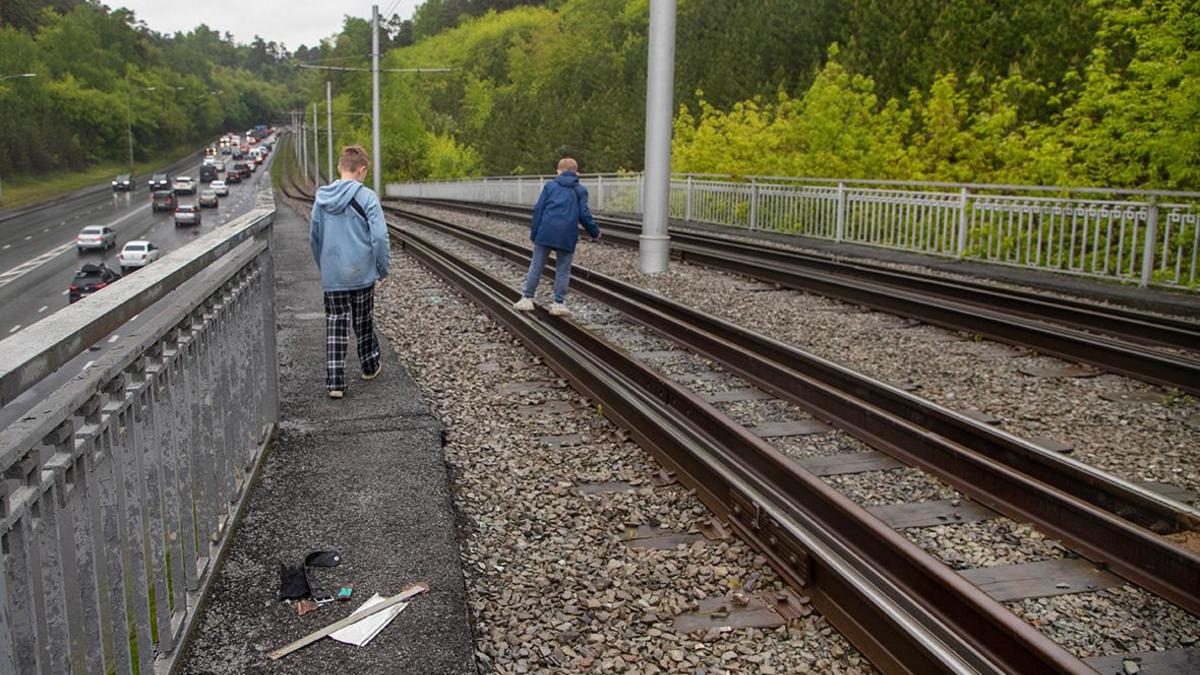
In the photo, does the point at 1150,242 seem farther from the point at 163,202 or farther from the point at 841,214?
the point at 163,202

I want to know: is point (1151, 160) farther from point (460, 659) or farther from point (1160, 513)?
point (460, 659)

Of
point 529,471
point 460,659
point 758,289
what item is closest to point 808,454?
point 529,471

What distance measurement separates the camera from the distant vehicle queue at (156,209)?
29.5m

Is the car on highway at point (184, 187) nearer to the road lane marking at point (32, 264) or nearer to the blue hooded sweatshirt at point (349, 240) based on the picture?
the road lane marking at point (32, 264)

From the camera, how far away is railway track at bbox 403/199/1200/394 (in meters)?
8.87

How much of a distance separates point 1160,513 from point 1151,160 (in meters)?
13.7

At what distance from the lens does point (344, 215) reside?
7.25 metres

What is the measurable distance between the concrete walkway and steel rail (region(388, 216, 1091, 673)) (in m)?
1.37

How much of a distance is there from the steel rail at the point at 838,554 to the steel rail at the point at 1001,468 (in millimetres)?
1066

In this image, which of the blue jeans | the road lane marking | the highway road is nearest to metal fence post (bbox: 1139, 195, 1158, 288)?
the blue jeans

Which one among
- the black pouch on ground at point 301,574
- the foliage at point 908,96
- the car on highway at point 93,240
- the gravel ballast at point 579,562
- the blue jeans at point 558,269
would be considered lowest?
the car on highway at point 93,240

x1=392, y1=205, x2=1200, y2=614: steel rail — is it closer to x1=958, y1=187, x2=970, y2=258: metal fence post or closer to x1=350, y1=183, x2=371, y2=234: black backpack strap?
x1=350, y1=183, x2=371, y2=234: black backpack strap

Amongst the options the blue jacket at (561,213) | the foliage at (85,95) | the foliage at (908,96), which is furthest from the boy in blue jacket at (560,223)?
the foliage at (85,95)

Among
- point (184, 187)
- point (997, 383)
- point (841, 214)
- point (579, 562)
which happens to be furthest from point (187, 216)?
point (579, 562)
